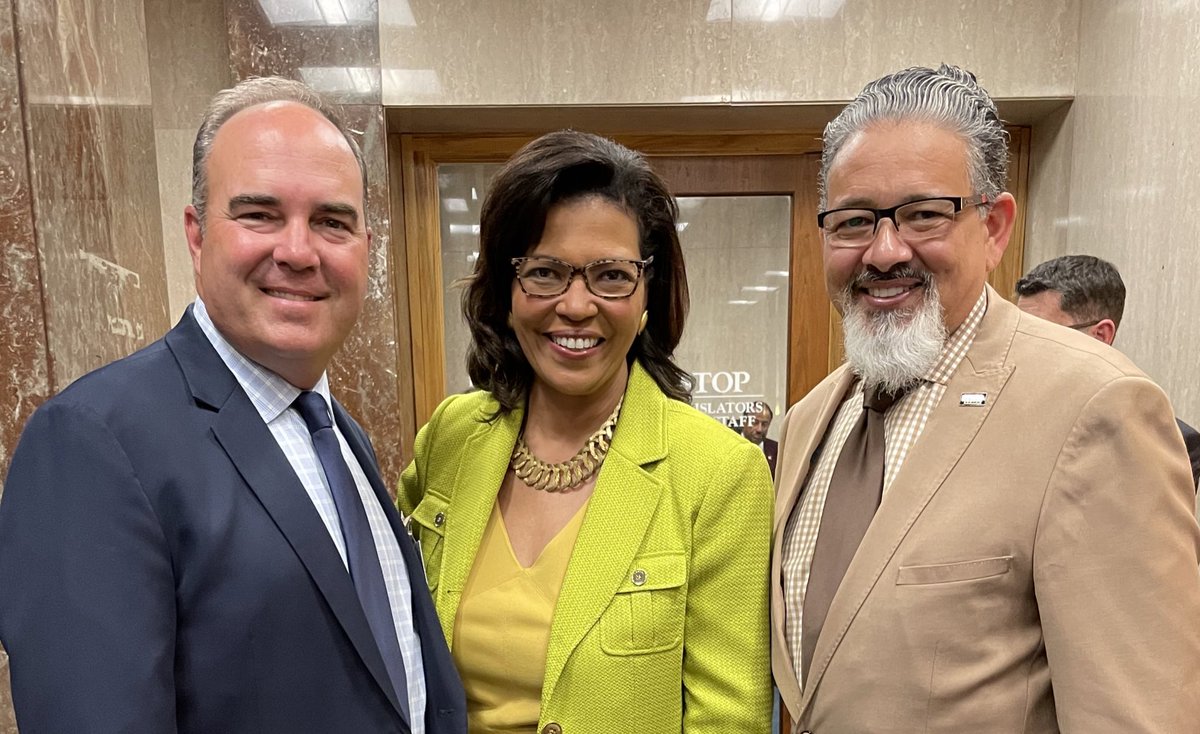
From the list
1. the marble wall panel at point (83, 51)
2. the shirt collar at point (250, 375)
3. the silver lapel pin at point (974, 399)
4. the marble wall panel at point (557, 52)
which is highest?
the marble wall panel at point (557, 52)

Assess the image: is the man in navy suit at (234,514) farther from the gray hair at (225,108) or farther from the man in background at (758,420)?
the man in background at (758,420)

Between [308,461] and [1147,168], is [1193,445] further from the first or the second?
[308,461]

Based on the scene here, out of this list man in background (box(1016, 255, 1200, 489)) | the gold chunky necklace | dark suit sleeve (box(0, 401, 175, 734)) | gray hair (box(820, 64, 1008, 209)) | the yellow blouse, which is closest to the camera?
dark suit sleeve (box(0, 401, 175, 734))

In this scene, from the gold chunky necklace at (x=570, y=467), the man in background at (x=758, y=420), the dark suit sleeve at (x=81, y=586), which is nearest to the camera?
the dark suit sleeve at (x=81, y=586)

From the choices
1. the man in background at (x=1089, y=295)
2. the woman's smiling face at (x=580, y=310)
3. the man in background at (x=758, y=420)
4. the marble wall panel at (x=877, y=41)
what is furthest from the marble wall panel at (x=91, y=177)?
the man in background at (x=1089, y=295)

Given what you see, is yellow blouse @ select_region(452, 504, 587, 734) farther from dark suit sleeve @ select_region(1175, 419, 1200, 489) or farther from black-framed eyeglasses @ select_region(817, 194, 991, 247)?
dark suit sleeve @ select_region(1175, 419, 1200, 489)

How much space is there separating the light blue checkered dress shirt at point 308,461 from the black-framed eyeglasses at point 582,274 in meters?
0.41

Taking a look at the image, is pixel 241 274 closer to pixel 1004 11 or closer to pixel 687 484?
pixel 687 484

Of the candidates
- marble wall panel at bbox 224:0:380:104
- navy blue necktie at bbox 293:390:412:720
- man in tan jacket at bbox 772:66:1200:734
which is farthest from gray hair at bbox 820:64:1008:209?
marble wall panel at bbox 224:0:380:104

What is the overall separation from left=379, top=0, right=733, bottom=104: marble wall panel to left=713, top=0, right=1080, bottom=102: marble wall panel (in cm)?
13

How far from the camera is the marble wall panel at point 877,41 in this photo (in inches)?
105

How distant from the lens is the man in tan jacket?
3.05 ft

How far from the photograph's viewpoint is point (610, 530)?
1.23 m

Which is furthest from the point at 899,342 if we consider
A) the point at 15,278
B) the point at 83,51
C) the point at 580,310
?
the point at 83,51
